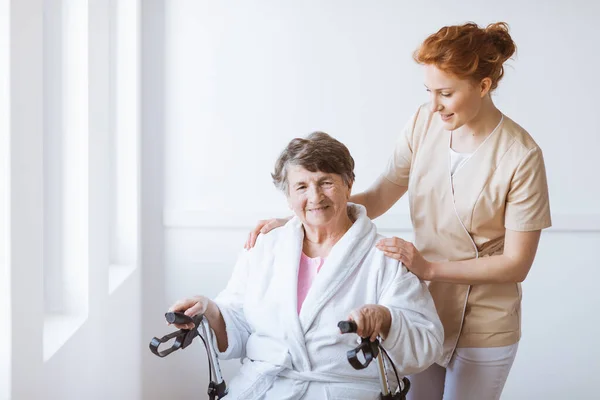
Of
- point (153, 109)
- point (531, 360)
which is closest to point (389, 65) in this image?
point (153, 109)

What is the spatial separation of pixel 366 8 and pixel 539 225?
80.4 inches

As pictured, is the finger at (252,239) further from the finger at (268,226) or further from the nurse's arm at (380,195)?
the nurse's arm at (380,195)

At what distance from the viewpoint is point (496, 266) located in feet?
A: 8.03

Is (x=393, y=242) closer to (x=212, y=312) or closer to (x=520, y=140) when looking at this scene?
(x=520, y=140)

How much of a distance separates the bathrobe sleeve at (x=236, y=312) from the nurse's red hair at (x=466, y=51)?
81cm

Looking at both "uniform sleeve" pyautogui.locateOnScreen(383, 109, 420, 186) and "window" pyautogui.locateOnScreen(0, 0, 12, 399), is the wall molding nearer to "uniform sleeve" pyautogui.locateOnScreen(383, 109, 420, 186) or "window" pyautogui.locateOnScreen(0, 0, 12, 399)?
"uniform sleeve" pyautogui.locateOnScreen(383, 109, 420, 186)

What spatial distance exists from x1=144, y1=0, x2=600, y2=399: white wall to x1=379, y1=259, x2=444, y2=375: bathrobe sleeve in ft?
5.74

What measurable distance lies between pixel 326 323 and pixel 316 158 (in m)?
0.48

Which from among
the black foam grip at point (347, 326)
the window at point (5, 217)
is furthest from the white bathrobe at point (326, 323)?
the window at point (5, 217)

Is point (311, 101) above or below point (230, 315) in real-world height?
above

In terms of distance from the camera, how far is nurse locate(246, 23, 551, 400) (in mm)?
2379

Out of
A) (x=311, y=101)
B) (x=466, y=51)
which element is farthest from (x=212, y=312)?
(x=311, y=101)

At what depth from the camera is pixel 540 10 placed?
4.19 metres

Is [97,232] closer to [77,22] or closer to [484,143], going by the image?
[77,22]
